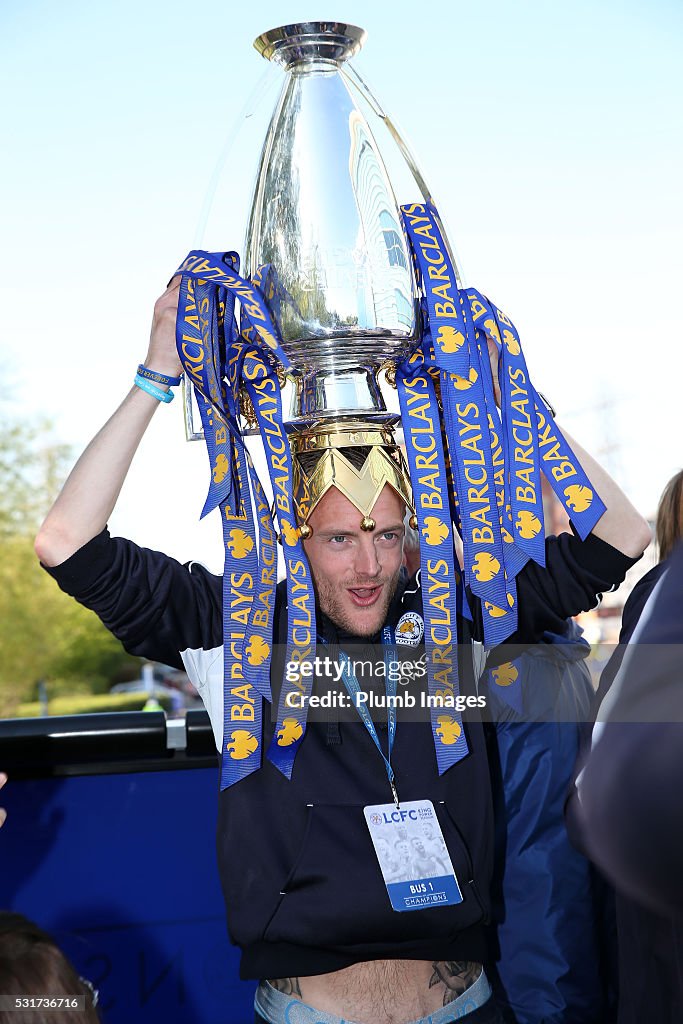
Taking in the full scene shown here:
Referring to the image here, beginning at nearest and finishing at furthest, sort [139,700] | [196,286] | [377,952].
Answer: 1. [377,952]
2. [196,286]
3. [139,700]

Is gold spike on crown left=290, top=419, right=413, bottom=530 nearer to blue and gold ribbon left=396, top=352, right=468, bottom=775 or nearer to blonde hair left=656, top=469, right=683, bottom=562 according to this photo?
blue and gold ribbon left=396, top=352, right=468, bottom=775

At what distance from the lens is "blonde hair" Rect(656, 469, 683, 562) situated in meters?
2.29

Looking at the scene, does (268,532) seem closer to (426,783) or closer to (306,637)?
(306,637)

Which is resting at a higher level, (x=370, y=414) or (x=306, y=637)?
(x=370, y=414)

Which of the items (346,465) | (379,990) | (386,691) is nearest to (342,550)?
(346,465)

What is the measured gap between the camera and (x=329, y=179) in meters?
1.77

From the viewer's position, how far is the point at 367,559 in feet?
6.31

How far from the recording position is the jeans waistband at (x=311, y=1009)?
1.69 metres

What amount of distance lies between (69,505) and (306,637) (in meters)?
0.47

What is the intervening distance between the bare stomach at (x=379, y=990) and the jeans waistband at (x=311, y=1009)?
10 millimetres

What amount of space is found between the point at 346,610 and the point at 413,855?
1.45 feet

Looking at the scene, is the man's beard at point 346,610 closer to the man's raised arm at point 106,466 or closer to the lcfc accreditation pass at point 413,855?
the lcfc accreditation pass at point 413,855

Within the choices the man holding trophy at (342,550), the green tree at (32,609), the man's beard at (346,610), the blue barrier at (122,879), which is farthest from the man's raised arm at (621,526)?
the green tree at (32,609)

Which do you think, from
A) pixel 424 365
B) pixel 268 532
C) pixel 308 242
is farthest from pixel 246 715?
pixel 308 242
